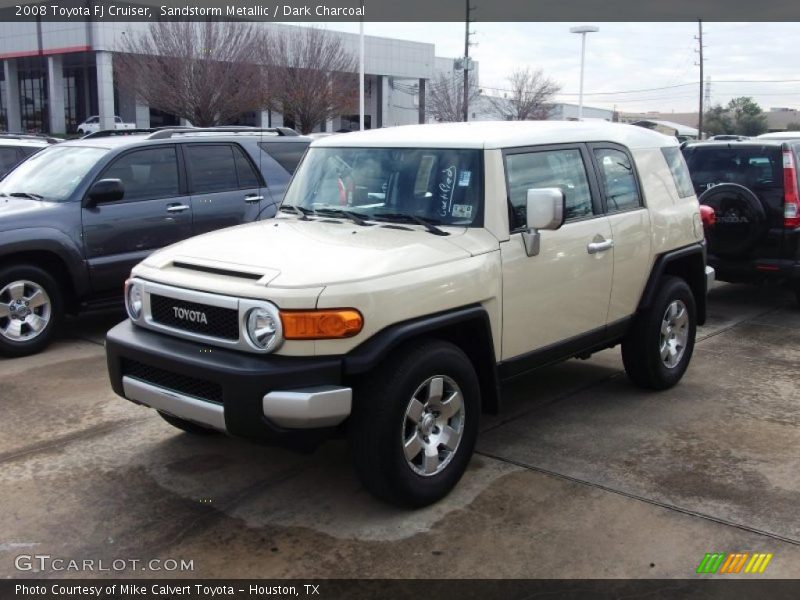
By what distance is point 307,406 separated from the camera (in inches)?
136

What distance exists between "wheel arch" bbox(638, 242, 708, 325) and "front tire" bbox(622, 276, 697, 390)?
90mm

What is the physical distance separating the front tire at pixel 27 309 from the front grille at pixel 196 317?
10.9ft

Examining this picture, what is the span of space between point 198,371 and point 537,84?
46.7 metres

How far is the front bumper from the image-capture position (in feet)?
11.4

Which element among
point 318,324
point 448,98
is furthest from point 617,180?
point 448,98

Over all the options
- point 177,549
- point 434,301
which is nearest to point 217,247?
point 434,301

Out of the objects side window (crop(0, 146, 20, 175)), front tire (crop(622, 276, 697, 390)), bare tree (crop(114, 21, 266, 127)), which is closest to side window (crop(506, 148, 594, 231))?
front tire (crop(622, 276, 697, 390))

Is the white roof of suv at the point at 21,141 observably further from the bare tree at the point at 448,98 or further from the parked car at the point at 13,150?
the bare tree at the point at 448,98

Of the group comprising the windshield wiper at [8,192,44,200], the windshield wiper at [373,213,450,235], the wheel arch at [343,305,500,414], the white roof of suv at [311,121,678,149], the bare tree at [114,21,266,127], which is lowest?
the wheel arch at [343,305,500,414]

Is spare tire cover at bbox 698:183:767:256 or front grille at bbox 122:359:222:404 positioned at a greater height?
spare tire cover at bbox 698:183:767:256

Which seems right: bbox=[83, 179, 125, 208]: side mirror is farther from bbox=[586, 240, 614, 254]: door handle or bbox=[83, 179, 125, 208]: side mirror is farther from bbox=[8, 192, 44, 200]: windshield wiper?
bbox=[586, 240, 614, 254]: door handle

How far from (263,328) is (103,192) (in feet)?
13.7

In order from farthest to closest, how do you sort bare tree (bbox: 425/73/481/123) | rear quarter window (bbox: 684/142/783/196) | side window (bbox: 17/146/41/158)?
1. bare tree (bbox: 425/73/481/123)
2. side window (bbox: 17/146/41/158)
3. rear quarter window (bbox: 684/142/783/196)

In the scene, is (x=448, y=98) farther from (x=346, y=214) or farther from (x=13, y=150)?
(x=346, y=214)
